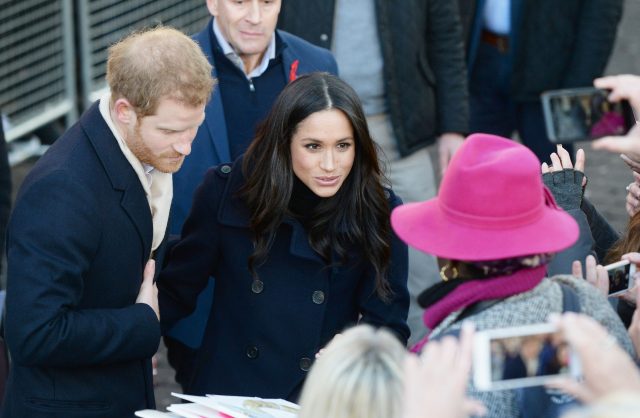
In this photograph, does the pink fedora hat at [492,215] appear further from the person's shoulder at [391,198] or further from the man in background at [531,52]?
the man in background at [531,52]

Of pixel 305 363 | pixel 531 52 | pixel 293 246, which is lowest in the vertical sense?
pixel 305 363

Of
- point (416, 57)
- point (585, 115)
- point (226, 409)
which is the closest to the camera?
point (226, 409)

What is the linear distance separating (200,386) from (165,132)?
98 centimetres

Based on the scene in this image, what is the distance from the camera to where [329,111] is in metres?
3.73

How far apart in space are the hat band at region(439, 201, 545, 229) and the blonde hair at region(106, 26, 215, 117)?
36.6 inches

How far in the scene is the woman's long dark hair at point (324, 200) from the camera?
3.74m

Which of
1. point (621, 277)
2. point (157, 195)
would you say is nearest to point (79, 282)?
point (157, 195)

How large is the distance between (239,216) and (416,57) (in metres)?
1.92

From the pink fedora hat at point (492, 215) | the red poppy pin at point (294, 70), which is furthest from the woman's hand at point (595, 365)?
the red poppy pin at point (294, 70)

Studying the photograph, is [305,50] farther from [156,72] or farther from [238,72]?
[156,72]

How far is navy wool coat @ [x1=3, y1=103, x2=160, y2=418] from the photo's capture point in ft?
10.3

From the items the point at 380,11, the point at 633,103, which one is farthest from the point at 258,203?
the point at 380,11

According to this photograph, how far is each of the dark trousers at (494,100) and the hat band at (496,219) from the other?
145 inches

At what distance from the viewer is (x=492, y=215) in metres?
2.62
